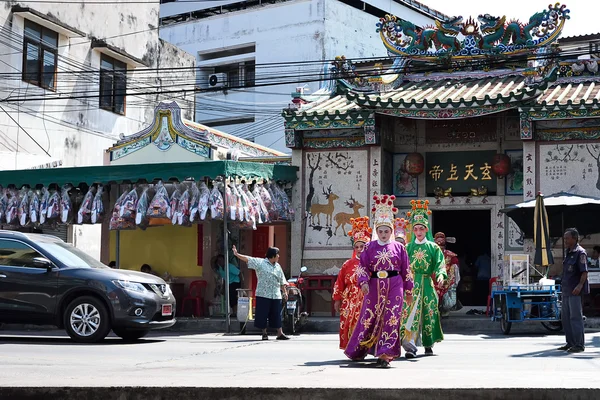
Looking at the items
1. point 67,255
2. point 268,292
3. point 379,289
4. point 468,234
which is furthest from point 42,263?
point 468,234

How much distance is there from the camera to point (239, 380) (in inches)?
351

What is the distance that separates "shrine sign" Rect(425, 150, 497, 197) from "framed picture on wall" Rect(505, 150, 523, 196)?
325 millimetres

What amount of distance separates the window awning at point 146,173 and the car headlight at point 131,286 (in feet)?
15.2

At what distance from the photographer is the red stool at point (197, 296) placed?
23109 millimetres

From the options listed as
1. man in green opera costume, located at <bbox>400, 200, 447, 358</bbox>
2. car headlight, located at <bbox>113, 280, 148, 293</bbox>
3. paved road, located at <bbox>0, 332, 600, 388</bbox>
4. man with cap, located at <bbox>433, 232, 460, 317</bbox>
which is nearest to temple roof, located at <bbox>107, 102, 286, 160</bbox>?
man with cap, located at <bbox>433, 232, 460, 317</bbox>

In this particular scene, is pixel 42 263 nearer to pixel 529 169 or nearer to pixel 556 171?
pixel 529 169

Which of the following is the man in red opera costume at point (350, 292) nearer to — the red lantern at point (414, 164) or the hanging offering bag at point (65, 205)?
the red lantern at point (414, 164)

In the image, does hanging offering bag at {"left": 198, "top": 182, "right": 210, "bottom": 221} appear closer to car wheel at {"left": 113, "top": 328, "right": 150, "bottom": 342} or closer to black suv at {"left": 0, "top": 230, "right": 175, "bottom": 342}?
car wheel at {"left": 113, "top": 328, "right": 150, "bottom": 342}

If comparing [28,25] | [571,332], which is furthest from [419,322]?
[28,25]

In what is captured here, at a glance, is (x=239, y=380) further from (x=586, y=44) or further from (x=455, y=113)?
(x=586, y=44)

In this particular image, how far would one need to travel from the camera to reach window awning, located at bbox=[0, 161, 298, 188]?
1973 centimetres

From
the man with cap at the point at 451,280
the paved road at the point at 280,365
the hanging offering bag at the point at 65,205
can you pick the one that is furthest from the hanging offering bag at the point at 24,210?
the man with cap at the point at 451,280

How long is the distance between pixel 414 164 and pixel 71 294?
9.91m

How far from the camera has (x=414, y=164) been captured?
22641 mm
